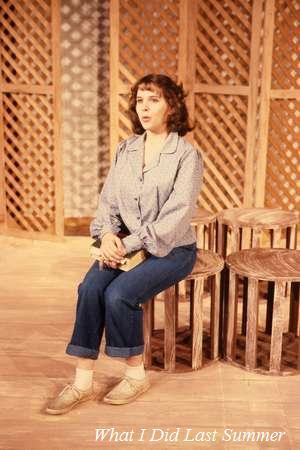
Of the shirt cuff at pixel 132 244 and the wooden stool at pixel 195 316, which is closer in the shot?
the shirt cuff at pixel 132 244

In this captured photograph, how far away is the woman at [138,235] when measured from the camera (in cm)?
229

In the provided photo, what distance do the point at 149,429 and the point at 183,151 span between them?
39.0 inches

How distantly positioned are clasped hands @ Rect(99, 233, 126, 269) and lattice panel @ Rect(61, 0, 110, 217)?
2733mm

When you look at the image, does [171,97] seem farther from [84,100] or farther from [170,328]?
[84,100]

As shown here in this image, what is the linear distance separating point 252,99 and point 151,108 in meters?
1.82

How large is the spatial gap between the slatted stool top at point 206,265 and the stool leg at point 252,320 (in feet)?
0.49

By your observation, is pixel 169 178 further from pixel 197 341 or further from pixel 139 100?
pixel 197 341

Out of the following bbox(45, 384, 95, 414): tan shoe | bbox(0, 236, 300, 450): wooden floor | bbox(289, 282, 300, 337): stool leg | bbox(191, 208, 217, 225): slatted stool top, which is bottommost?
bbox(0, 236, 300, 450): wooden floor

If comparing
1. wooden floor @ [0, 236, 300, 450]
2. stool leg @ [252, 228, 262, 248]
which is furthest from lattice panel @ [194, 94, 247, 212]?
wooden floor @ [0, 236, 300, 450]

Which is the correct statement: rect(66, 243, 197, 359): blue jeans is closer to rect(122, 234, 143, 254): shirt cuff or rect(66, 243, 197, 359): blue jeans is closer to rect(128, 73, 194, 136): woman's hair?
rect(122, 234, 143, 254): shirt cuff

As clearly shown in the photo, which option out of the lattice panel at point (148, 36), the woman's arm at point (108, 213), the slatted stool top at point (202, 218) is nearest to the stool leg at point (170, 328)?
the woman's arm at point (108, 213)

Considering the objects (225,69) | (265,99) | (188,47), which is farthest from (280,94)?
(188,47)

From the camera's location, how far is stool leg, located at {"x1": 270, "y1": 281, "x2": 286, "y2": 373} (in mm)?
2510

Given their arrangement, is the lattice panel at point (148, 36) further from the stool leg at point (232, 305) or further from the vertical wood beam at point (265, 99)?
the stool leg at point (232, 305)
